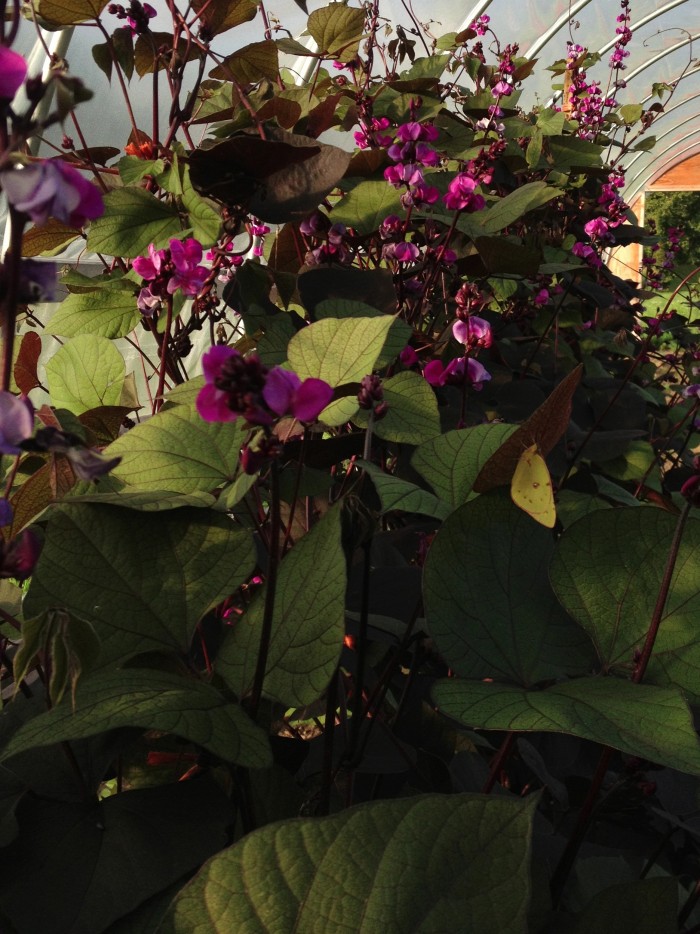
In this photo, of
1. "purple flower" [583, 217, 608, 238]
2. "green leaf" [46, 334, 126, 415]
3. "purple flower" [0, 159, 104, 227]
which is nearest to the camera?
"purple flower" [0, 159, 104, 227]

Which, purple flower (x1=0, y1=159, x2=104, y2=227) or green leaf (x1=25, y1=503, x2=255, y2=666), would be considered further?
green leaf (x1=25, y1=503, x2=255, y2=666)

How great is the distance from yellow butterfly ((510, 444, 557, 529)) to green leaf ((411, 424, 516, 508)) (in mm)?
117

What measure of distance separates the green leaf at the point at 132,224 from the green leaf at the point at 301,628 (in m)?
0.44

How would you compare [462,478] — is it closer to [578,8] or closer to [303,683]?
[303,683]

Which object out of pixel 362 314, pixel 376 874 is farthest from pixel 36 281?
pixel 362 314

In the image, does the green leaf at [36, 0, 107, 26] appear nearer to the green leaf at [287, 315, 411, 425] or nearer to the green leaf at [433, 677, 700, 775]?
the green leaf at [287, 315, 411, 425]

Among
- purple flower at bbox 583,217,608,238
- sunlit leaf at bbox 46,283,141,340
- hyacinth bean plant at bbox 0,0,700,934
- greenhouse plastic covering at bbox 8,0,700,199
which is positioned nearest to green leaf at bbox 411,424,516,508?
hyacinth bean plant at bbox 0,0,700,934

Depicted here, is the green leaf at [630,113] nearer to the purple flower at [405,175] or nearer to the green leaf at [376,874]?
the purple flower at [405,175]

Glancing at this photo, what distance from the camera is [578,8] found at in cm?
543

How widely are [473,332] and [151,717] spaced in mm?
614

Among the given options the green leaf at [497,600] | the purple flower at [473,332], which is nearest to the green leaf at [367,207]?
the purple flower at [473,332]

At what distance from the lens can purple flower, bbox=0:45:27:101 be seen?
0.26 m

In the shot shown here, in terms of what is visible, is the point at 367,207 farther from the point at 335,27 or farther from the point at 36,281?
the point at 36,281

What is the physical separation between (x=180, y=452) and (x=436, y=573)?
0.67 feet
